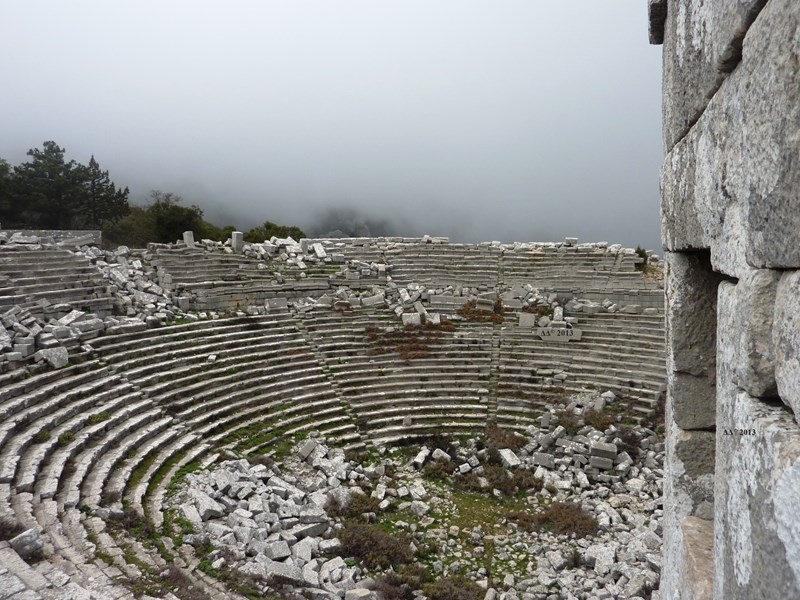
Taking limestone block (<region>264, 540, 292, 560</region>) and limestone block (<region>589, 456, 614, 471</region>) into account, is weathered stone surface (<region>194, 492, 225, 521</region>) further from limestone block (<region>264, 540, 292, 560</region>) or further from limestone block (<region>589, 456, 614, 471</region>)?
limestone block (<region>589, 456, 614, 471</region>)

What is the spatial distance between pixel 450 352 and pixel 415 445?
15.3ft

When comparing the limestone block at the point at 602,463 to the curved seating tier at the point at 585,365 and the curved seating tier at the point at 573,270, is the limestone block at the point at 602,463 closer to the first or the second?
the curved seating tier at the point at 585,365

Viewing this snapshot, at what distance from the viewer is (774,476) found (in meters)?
1.23

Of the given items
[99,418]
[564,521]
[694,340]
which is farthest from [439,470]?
[694,340]

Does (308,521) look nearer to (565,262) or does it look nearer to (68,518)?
(68,518)

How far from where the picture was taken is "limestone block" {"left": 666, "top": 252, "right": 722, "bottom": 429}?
2.72 meters

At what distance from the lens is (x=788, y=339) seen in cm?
127

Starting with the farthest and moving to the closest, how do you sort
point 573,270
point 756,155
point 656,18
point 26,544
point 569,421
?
1. point 573,270
2. point 569,421
3. point 26,544
4. point 656,18
5. point 756,155

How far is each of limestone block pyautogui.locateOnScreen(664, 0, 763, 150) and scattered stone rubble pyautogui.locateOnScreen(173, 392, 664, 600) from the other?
308 inches

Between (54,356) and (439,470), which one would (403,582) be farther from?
(54,356)

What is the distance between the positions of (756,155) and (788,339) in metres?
0.51

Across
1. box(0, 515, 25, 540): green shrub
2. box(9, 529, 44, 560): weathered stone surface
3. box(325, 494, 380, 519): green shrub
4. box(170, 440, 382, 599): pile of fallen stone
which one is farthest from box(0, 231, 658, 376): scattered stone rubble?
box(325, 494, 380, 519): green shrub

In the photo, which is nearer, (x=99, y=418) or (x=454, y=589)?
(x=454, y=589)

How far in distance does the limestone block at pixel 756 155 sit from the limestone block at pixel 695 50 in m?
0.06
